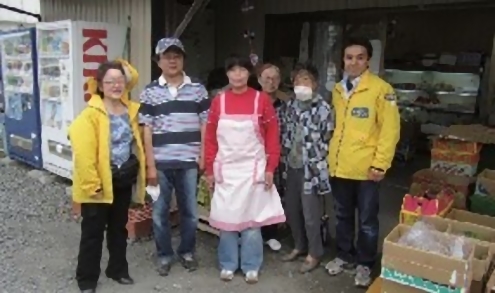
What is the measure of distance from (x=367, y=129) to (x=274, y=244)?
1.29 metres

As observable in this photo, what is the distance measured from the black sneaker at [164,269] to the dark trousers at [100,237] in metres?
0.24

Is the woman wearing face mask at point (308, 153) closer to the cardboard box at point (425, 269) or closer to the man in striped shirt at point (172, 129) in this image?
the man in striped shirt at point (172, 129)

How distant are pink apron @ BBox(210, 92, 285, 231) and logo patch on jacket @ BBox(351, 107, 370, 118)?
24.6 inches

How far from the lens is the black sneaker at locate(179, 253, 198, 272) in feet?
11.5

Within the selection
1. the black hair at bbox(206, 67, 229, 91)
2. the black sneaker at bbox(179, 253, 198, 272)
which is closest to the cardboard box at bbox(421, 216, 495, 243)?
the black sneaker at bbox(179, 253, 198, 272)

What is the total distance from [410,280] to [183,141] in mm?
1700

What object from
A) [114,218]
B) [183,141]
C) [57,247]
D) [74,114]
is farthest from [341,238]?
[74,114]

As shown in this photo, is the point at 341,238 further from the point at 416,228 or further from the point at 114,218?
the point at 114,218

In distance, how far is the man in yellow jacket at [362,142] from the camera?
3.05 meters

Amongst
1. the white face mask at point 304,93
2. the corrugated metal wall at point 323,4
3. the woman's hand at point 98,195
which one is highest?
the corrugated metal wall at point 323,4

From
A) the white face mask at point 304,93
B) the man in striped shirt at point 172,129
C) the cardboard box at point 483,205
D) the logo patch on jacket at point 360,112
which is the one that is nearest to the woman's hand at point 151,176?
the man in striped shirt at point 172,129

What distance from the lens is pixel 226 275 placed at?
3.37m

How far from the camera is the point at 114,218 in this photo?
3150 mm

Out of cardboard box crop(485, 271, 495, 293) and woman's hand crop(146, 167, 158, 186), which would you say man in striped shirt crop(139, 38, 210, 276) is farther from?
cardboard box crop(485, 271, 495, 293)
